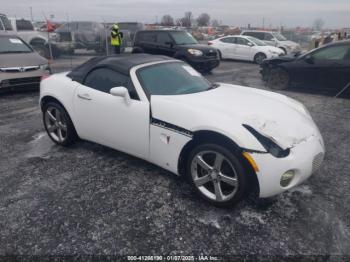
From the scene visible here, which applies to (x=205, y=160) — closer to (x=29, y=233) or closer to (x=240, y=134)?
(x=240, y=134)

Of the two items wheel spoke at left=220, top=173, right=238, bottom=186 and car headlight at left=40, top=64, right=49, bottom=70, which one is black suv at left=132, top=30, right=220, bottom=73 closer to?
car headlight at left=40, top=64, right=49, bottom=70

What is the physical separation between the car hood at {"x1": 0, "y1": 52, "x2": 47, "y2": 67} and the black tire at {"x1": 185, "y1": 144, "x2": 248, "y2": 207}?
21.3ft

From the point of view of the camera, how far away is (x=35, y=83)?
26.9 feet

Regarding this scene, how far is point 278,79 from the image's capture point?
30.3 ft

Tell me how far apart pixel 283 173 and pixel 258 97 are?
133 centimetres

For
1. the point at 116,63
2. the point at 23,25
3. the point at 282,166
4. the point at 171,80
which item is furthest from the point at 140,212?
the point at 23,25

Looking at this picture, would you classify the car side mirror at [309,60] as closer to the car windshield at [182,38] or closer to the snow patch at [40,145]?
the car windshield at [182,38]

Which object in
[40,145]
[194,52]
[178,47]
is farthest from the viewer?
[178,47]

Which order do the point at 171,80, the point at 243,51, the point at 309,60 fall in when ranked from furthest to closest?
1. the point at 243,51
2. the point at 309,60
3. the point at 171,80

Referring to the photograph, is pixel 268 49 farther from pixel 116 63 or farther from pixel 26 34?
pixel 116 63

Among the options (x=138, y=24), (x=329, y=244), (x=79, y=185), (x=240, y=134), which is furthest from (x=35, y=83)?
(x=138, y=24)

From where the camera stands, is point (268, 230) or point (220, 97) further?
point (220, 97)

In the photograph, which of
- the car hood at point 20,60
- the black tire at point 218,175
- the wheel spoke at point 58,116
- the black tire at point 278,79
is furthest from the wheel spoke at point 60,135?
the black tire at point 278,79

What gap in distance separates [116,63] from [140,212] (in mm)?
2046
